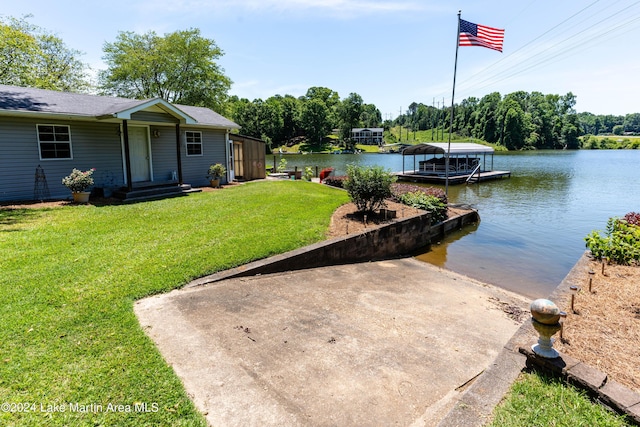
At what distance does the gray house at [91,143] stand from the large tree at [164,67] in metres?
20.9

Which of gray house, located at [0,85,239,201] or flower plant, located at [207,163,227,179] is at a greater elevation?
gray house, located at [0,85,239,201]

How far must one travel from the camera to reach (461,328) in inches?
173

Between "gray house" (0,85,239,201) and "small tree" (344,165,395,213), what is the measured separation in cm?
737

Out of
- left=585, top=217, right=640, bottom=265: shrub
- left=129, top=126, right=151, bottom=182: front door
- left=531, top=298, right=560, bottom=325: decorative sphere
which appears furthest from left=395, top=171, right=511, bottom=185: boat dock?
left=531, top=298, right=560, bottom=325: decorative sphere

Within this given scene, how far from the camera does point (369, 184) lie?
9.12 metres

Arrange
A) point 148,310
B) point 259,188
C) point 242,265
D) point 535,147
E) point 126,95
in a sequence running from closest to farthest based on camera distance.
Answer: point 148,310, point 242,265, point 259,188, point 126,95, point 535,147

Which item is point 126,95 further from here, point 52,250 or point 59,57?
point 52,250

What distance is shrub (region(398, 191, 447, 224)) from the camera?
11.6 metres

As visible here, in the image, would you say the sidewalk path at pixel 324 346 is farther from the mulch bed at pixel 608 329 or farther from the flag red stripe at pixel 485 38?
the flag red stripe at pixel 485 38

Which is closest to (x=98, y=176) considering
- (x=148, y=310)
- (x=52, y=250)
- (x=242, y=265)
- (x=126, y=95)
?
(x=52, y=250)

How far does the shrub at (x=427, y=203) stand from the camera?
38.1 ft

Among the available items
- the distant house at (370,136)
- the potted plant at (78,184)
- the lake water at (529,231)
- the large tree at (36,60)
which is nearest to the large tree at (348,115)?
the distant house at (370,136)

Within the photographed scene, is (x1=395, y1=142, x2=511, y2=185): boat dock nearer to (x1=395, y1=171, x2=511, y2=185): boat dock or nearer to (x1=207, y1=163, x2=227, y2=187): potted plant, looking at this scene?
(x1=395, y1=171, x2=511, y2=185): boat dock

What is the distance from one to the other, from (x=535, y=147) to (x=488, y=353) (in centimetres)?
10367
